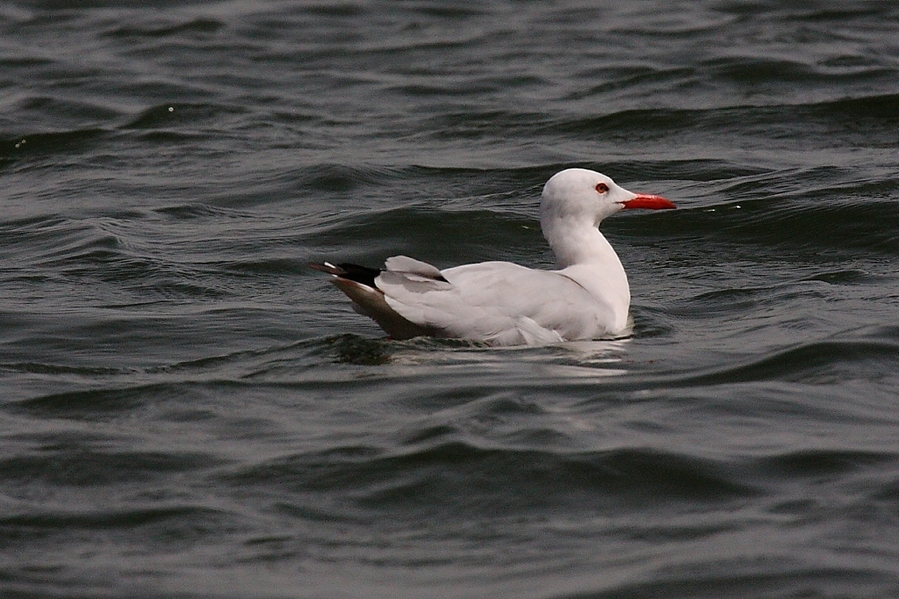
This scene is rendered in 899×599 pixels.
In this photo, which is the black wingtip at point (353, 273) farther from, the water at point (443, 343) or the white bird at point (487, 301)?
the water at point (443, 343)

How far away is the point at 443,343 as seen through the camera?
7.80 meters

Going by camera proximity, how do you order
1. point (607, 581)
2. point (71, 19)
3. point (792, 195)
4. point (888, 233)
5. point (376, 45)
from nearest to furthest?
point (607, 581)
point (888, 233)
point (792, 195)
point (376, 45)
point (71, 19)

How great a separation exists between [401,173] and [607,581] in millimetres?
Answer: 8024

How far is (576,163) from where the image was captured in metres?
13.1

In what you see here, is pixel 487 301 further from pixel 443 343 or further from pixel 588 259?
pixel 588 259

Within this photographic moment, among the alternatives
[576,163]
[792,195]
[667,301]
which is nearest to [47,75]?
[576,163]

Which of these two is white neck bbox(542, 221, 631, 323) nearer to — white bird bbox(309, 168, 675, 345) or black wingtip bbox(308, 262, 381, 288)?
white bird bbox(309, 168, 675, 345)

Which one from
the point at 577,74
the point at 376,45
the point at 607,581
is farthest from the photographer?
the point at 376,45

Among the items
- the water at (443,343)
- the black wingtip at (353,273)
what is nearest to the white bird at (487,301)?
the black wingtip at (353,273)

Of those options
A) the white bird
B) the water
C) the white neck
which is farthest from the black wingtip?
the white neck

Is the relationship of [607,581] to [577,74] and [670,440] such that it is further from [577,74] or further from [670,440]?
[577,74]

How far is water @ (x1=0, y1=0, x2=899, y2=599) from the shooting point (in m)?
5.52

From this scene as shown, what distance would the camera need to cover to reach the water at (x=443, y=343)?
18.1 feet

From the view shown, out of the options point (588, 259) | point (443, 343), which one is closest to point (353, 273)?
point (443, 343)
